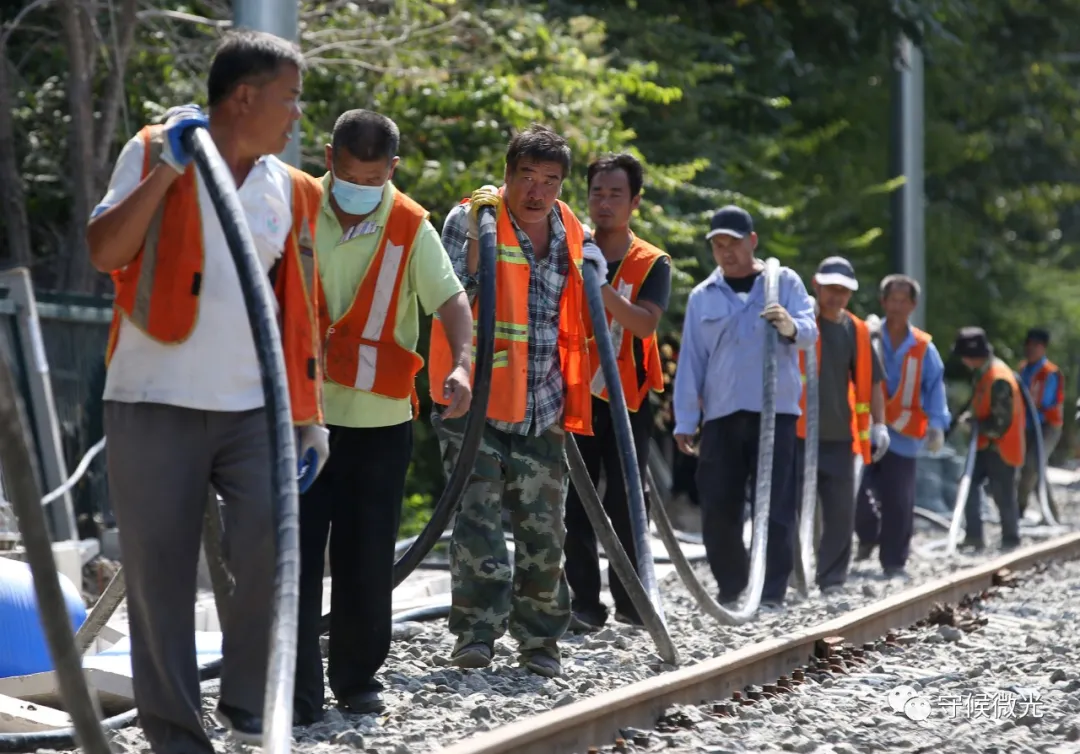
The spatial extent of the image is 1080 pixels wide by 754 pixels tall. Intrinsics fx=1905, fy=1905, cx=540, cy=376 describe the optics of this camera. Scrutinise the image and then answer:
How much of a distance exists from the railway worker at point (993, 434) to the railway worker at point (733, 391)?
20.5 feet

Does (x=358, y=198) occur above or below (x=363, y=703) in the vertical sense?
above

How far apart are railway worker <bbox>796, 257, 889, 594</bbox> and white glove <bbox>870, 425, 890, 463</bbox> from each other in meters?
0.02

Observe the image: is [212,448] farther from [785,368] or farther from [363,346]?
[785,368]

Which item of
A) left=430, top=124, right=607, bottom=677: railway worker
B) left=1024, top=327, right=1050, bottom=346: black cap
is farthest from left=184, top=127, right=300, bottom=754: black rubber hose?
left=1024, top=327, right=1050, bottom=346: black cap

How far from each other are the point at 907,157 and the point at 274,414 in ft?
56.4

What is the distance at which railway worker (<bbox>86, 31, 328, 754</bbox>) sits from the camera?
4.89 meters

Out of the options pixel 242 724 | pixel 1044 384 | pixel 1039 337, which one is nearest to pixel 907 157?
pixel 1039 337

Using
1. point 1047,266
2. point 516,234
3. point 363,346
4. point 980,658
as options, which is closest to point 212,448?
point 363,346

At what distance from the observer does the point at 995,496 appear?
1667 centimetres

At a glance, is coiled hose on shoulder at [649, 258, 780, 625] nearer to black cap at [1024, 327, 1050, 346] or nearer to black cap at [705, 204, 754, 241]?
black cap at [705, 204, 754, 241]

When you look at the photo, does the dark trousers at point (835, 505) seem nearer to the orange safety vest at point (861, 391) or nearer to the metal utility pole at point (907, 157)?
the orange safety vest at point (861, 391)

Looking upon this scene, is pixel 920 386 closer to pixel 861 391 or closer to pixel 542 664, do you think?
pixel 861 391

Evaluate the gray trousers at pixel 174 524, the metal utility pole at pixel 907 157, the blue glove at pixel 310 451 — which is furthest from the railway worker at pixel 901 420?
the gray trousers at pixel 174 524

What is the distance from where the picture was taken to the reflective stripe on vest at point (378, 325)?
6047 mm
